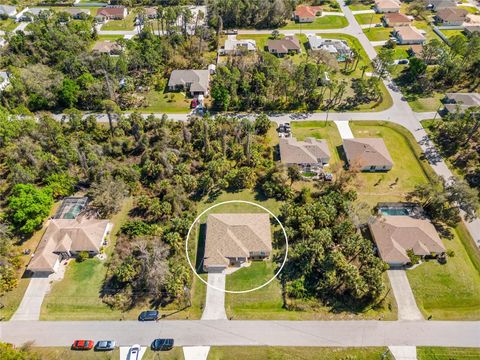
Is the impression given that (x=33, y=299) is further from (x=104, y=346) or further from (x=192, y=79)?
(x=192, y=79)

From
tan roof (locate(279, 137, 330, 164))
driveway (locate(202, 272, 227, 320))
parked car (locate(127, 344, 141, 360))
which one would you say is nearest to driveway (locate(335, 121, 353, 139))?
tan roof (locate(279, 137, 330, 164))

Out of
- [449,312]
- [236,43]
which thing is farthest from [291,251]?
[236,43]

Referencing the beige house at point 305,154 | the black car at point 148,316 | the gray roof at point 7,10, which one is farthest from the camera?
the gray roof at point 7,10

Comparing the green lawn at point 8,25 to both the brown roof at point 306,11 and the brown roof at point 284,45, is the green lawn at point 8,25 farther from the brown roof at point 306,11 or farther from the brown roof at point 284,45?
the brown roof at point 306,11

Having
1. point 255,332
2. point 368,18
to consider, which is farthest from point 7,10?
point 255,332

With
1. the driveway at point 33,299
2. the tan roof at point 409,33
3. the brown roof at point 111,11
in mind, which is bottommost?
the driveway at point 33,299

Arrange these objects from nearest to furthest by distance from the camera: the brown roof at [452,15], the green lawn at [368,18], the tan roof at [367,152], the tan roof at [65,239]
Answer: the tan roof at [65,239] → the tan roof at [367,152] → the brown roof at [452,15] → the green lawn at [368,18]

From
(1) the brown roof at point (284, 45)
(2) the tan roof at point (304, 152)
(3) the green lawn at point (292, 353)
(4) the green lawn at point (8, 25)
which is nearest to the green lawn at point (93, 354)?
(3) the green lawn at point (292, 353)

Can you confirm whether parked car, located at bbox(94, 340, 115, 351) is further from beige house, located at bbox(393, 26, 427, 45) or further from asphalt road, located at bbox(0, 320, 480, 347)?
beige house, located at bbox(393, 26, 427, 45)
